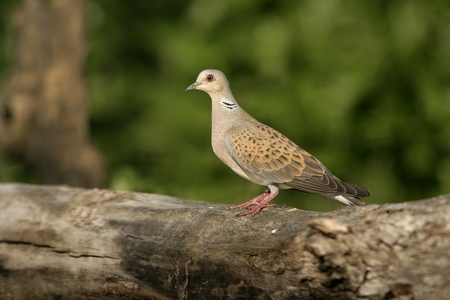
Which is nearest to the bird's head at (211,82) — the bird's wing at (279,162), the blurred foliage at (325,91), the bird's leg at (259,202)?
the bird's wing at (279,162)

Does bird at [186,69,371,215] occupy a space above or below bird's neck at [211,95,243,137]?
below

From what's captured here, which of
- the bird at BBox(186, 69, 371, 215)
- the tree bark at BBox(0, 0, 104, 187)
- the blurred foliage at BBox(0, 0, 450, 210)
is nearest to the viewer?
the bird at BBox(186, 69, 371, 215)

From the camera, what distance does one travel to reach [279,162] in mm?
3098

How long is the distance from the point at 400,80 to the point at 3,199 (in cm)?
533

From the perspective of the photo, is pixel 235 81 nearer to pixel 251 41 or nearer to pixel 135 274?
pixel 251 41

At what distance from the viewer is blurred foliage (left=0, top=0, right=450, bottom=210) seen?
24.1 ft

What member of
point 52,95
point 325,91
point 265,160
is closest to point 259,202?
point 265,160

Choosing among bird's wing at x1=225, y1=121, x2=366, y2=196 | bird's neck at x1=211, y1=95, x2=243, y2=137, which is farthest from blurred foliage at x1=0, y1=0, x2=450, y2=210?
bird's wing at x1=225, y1=121, x2=366, y2=196

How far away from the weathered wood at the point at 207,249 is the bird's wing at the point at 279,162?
0.92 feet

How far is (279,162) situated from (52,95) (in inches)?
159

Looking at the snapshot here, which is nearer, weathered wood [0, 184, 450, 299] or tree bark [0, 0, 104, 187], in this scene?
weathered wood [0, 184, 450, 299]

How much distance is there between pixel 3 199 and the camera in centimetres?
382

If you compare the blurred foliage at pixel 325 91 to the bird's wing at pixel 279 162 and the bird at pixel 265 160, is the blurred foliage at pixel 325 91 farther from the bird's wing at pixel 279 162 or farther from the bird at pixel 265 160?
the bird's wing at pixel 279 162

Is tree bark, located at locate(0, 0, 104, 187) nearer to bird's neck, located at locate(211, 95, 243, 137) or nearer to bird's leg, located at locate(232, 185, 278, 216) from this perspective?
bird's neck, located at locate(211, 95, 243, 137)
